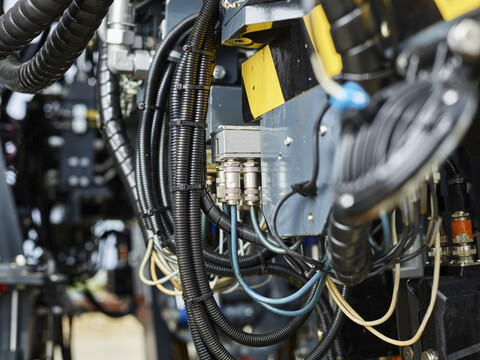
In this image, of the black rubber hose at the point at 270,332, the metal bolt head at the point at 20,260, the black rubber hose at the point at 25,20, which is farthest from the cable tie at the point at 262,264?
the metal bolt head at the point at 20,260

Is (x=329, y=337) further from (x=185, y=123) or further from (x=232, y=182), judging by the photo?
(x=185, y=123)

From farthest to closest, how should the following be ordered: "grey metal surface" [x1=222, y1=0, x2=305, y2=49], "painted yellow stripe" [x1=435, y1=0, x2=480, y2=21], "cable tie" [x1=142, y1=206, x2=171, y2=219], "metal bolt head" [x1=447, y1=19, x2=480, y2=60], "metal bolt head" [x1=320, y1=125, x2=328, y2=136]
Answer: "cable tie" [x1=142, y1=206, x2=171, y2=219], "grey metal surface" [x1=222, y1=0, x2=305, y2=49], "metal bolt head" [x1=320, y1=125, x2=328, y2=136], "painted yellow stripe" [x1=435, y1=0, x2=480, y2=21], "metal bolt head" [x1=447, y1=19, x2=480, y2=60]

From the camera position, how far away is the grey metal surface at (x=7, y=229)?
5.75 feet

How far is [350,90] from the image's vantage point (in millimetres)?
607

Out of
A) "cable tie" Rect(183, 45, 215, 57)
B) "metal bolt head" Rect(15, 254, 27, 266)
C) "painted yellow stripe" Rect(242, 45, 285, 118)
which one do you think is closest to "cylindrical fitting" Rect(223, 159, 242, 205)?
"painted yellow stripe" Rect(242, 45, 285, 118)

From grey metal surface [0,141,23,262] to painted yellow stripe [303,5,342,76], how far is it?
1.47 metres

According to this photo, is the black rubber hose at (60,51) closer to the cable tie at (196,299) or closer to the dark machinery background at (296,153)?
the dark machinery background at (296,153)

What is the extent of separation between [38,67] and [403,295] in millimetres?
939

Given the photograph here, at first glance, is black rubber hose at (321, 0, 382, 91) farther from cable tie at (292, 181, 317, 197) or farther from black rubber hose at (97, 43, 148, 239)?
black rubber hose at (97, 43, 148, 239)

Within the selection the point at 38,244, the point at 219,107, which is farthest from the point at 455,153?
the point at 38,244

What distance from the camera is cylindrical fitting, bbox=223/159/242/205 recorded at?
987mm

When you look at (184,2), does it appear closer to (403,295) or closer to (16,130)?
(403,295)

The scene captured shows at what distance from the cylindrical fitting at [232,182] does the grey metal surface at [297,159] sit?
0.06m

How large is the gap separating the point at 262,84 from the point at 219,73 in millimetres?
280
